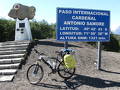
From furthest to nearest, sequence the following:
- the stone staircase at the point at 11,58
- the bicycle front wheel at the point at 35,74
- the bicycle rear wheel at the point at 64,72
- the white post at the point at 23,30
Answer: the white post at the point at 23,30
the stone staircase at the point at 11,58
the bicycle rear wheel at the point at 64,72
the bicycle front wheel at the point at 35,74

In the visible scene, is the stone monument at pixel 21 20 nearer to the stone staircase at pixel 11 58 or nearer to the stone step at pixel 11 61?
the stone staircase at pixel 11 58

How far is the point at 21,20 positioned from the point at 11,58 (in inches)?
194

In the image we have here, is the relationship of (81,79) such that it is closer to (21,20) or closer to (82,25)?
(82,25)

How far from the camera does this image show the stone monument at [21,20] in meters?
15.8

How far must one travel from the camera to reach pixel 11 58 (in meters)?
11.4

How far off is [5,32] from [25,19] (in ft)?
19.2

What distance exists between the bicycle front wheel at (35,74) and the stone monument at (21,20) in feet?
23.4

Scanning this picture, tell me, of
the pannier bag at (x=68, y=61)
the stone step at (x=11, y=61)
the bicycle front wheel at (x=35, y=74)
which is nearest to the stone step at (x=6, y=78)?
the bicycle front wheel at (x=35, y=74)

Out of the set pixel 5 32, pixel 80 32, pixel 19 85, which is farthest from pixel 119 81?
pixel 5 32

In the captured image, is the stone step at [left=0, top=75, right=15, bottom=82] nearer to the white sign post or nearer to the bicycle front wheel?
the bicycle front wheel

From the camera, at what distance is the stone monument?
15750 millimetres

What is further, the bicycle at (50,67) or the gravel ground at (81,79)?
the bicycle at (50,67)

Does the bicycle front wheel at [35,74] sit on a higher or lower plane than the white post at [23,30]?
lower

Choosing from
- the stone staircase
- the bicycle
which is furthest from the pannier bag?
the stone staircase
